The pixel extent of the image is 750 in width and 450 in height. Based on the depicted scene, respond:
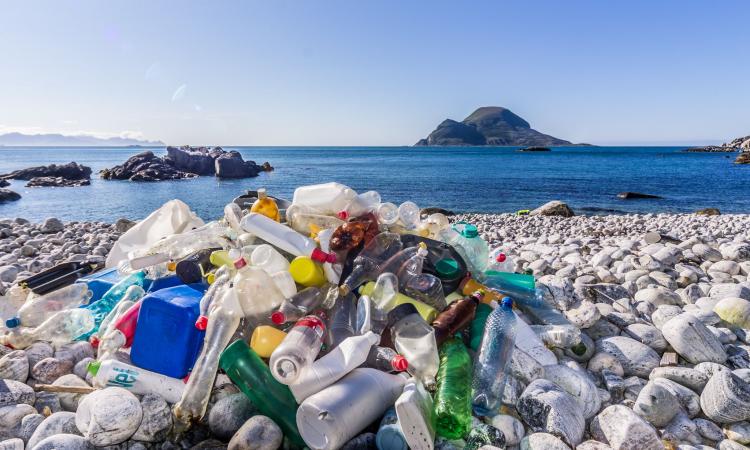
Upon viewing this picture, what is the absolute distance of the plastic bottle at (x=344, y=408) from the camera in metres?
1.82

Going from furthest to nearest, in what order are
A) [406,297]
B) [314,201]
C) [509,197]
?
[509,197] < [314,201] < [406,297]

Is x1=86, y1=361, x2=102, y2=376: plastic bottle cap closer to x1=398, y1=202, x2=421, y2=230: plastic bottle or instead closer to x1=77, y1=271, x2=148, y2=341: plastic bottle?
x1=77, y1=271, x2=148, y2=341: plastic bottle

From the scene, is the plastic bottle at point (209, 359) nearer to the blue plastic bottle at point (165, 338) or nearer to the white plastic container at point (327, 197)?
the blue plastic bottle at point (165, 338)

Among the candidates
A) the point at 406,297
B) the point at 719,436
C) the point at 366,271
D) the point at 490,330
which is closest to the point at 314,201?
the point at 366,271

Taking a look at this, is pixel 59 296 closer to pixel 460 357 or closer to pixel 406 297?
pixel 406 297

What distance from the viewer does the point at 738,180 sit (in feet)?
95.6

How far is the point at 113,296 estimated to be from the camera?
3.10m

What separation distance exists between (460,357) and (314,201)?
1.84 metres

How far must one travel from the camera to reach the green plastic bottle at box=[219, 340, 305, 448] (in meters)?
2.02

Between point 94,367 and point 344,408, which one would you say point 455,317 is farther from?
point 94,367

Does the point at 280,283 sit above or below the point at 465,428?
above

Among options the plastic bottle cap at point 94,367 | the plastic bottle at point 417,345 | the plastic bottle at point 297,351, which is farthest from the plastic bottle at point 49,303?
the plastic bottle at point 417,345

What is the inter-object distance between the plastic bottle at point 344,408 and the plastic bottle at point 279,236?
3.65 feet

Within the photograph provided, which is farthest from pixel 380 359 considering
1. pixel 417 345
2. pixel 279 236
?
pixel 279 236
